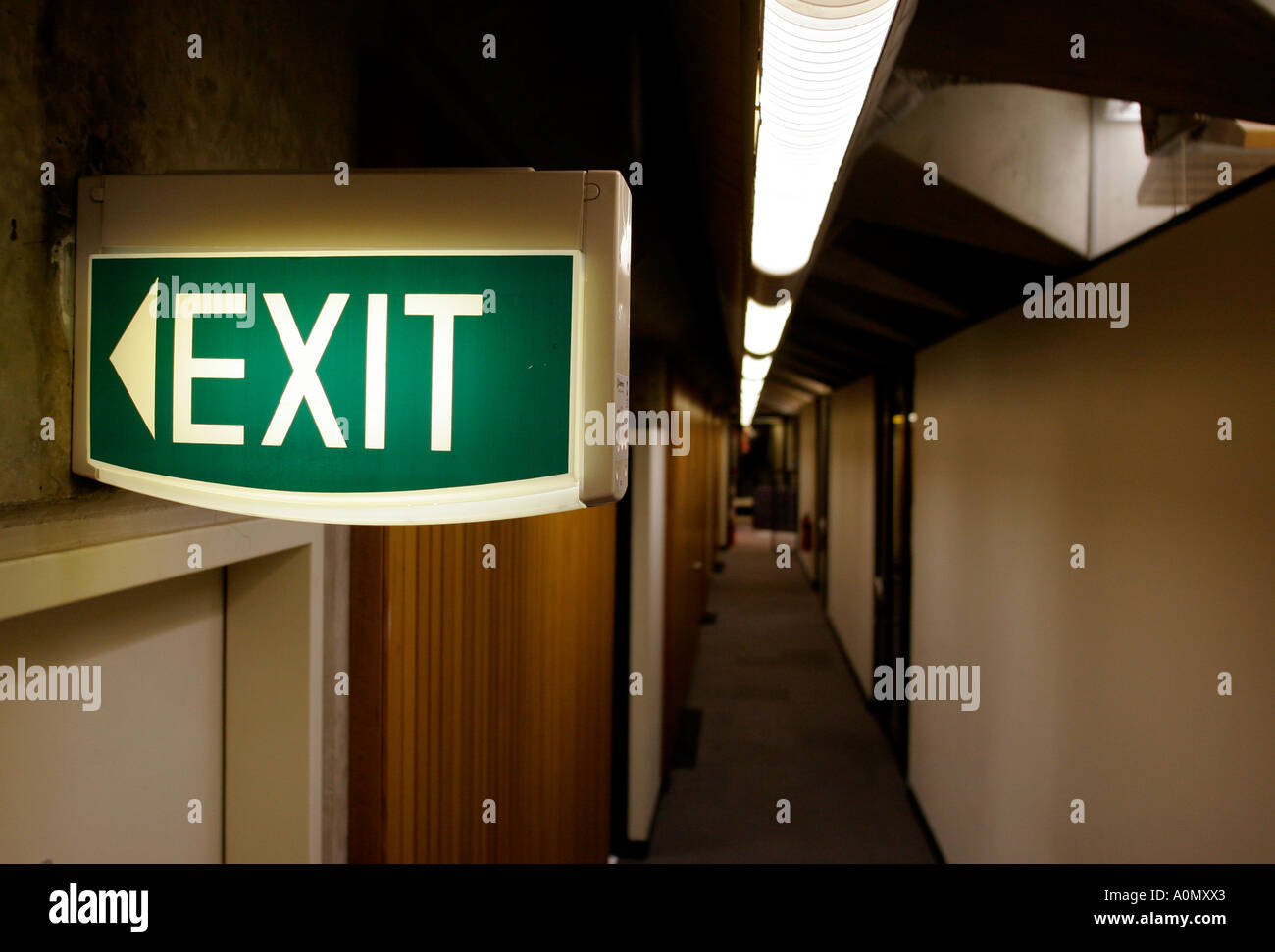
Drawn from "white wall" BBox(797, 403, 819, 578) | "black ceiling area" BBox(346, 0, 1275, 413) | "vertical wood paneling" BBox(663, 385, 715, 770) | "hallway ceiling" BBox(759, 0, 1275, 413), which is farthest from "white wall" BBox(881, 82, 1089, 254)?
"white wall" BBox(797, 403, 819, 578)

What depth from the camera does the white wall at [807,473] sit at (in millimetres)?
12945

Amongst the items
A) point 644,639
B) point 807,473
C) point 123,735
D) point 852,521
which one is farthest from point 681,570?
point 807,473

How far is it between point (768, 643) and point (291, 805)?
8.44 metres

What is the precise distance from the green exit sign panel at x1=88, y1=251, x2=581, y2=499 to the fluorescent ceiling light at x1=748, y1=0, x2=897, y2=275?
1.44ft

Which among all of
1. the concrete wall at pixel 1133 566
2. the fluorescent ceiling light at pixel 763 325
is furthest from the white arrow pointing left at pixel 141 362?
the concrete wall at pixel 1133 566

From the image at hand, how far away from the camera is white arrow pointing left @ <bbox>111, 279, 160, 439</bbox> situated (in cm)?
91

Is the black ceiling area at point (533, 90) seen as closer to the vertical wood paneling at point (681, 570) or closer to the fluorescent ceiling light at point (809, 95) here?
the fluorescent ceiling light at point (809, 95)

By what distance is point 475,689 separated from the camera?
79.6 inches

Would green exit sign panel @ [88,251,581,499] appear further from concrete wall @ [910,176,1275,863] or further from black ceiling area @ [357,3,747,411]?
concrete wall @ [910,176,1275,863]

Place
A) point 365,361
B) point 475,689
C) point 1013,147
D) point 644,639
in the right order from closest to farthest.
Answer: point 365,361 → point 475,689 → point 1013,147 → point 644,639

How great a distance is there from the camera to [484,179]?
2.98 ft

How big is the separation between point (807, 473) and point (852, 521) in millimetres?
5988

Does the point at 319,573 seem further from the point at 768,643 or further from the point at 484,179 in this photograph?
the point at 768,643

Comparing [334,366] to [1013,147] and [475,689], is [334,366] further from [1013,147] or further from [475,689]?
[1013,147]
